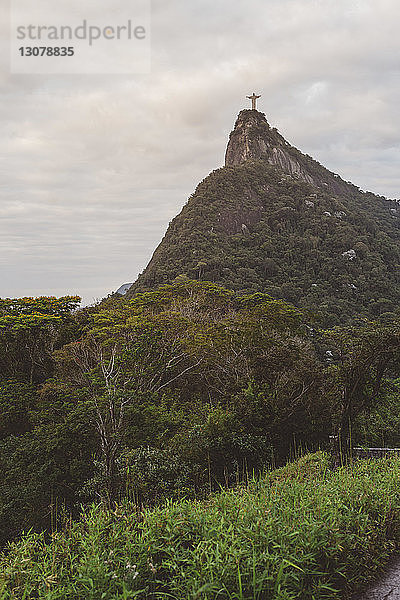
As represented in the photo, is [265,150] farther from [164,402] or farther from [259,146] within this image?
[164,402]

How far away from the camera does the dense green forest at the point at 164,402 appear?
25.6 feet

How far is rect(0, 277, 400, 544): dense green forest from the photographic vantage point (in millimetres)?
7790

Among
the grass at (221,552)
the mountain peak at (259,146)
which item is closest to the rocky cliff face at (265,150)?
the mountain peak at (259,146)

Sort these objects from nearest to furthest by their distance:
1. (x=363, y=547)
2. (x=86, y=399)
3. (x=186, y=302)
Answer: (x=363, y=547)
(x=86, y=399)
(x=186, y=302)

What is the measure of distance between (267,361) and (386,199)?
270 ft

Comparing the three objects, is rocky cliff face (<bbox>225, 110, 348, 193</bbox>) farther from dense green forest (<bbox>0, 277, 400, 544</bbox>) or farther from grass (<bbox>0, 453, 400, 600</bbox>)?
grass (<bbox>0, 453, 400, 600</bbox>)

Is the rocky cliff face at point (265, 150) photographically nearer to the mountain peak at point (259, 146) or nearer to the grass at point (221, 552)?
the mountain peak at point (259, 146)

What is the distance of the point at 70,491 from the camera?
985 centimetres

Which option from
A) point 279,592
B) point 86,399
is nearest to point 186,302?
point 86,399

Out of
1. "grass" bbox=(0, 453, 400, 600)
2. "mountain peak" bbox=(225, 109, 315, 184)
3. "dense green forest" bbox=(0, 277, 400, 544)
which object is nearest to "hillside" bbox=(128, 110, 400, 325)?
"mountain peak" bbox=(225, 109, 315, 184)

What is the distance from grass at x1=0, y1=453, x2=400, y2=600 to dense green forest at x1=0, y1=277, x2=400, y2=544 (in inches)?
96.2

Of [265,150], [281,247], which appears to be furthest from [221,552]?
[265,150]

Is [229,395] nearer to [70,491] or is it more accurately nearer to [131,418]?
[131,418]

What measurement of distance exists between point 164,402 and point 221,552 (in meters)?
9.17
